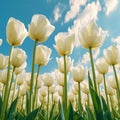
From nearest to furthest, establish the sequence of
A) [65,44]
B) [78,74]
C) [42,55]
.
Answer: [65,44], [42,55], [78,74]

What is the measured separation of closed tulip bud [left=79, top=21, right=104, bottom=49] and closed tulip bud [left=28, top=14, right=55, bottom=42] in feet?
1.21

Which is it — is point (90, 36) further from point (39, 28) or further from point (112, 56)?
point (112, 56)

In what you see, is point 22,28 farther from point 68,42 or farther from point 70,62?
point 70,62

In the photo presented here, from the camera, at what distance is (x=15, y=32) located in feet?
9.06

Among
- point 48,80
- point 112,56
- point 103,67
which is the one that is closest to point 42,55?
point 112,56

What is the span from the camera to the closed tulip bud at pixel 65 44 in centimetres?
313

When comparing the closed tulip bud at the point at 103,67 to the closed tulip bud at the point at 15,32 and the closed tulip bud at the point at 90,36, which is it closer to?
the closed tulip bud at the point at 90,36

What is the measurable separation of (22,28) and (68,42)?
0.62m

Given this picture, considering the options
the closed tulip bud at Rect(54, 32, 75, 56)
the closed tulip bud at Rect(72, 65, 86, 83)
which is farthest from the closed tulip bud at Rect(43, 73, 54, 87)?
the closed tulip bud at Rect(54, 32, 75, 56)

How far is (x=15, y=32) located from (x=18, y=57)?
0.54m

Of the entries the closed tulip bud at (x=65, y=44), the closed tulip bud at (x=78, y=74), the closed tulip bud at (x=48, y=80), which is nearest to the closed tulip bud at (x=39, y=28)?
the closed tulip bud at (x=65, y=44)

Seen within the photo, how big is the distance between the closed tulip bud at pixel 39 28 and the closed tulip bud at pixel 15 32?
10 centimetres

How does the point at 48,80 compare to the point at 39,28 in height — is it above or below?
above

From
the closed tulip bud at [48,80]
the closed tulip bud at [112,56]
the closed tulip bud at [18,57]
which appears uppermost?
the closed tulip bud at [48,80]
